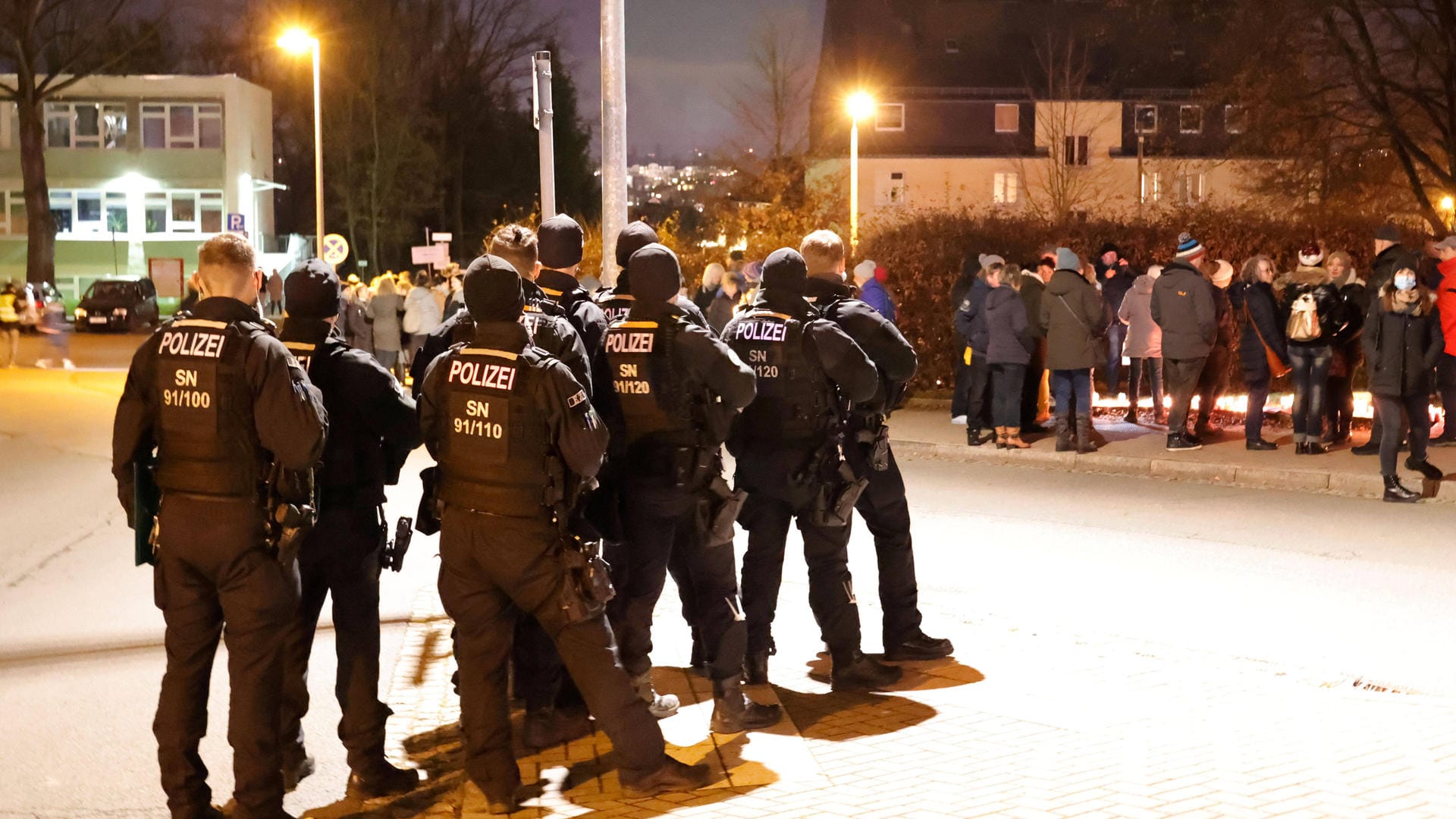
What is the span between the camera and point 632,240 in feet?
22.8

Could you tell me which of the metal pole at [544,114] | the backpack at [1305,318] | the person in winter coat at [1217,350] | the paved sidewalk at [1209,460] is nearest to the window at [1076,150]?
the paved sidewalk at [1209,460]

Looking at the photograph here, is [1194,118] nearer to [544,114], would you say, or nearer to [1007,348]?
[1007,348]

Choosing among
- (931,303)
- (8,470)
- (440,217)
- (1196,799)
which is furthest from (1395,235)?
(440,217)

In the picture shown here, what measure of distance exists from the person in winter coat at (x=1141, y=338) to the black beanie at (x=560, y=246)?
1122cm

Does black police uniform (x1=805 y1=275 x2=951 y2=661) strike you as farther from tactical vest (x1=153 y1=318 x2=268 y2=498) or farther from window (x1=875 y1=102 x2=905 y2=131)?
window (x1=875 y1=102 x2=905 y2=131)

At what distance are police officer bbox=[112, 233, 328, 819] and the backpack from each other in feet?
35.5

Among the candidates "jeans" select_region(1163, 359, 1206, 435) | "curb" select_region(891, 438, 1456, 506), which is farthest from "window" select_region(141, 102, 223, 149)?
"jeans" select_region(1163, 359, 1206, 435)

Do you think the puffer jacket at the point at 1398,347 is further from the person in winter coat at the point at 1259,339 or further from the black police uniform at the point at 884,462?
the black police uniform at the point at 884,462

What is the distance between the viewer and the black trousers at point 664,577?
606 cm

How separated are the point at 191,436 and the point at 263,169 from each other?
68.8m

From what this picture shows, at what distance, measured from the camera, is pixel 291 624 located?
5.28 meters

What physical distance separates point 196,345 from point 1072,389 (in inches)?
442

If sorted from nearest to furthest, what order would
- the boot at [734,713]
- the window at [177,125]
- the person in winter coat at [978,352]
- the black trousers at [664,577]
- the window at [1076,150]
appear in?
the black trousers at [664,577] < the boot at [734,713] < the person in winter coat at [978,352] < the window at [1076,150] < the window at [177,125]

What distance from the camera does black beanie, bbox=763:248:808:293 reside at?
6621mm
